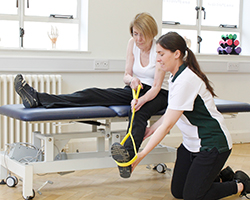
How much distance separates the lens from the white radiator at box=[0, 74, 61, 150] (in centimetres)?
321

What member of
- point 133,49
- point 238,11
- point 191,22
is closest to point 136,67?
point 133,49

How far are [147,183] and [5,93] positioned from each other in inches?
54.6

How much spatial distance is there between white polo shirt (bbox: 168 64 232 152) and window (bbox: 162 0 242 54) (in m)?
2.17

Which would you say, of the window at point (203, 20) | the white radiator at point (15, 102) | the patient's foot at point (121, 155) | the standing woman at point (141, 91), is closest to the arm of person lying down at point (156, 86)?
the standing woman at point (141, 91)

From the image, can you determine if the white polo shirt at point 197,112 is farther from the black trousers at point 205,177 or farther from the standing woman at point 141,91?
the standing woman at point 141,91

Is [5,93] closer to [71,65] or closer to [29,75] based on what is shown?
[29,75]

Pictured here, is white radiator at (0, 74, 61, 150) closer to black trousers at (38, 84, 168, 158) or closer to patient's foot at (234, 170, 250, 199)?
black trousers at (38, 84, 168, 158)

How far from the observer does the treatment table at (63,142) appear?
229cm

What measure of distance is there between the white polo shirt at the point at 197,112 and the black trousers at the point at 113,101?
26cm

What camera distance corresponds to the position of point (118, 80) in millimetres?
3689

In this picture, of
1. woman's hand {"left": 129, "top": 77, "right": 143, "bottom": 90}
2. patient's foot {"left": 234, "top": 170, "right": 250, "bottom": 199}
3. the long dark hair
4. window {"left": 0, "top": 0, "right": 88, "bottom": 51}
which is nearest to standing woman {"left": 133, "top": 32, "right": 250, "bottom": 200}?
the long dark hair

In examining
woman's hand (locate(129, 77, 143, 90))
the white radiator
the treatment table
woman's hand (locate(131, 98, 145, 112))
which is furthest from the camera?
the white radiator

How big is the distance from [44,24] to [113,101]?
1.44 m

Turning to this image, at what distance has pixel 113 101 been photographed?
2.61 meters
